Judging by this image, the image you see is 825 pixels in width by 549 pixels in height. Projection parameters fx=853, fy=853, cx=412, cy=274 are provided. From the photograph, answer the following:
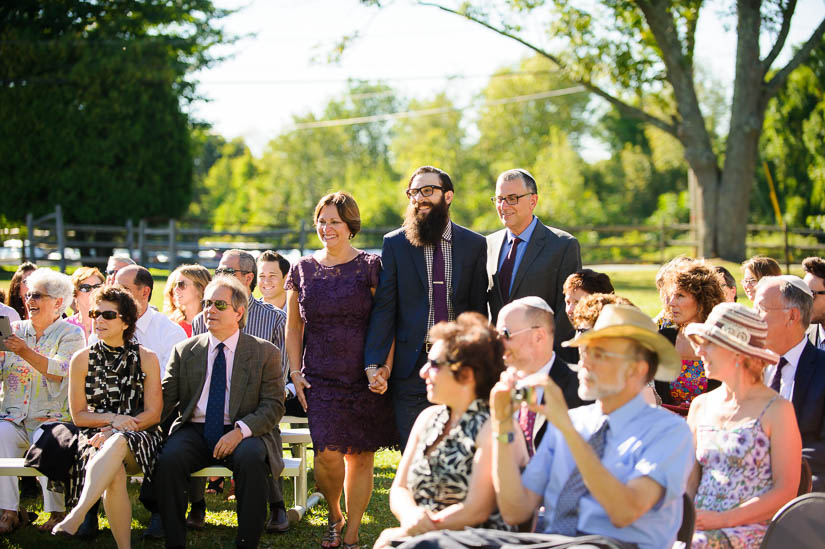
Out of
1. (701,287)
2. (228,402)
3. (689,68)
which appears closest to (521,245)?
(701,287)

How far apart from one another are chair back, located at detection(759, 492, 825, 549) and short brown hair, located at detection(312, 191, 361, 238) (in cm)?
269

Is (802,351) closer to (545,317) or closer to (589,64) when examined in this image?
(545,317)

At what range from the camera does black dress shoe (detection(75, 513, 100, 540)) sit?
16.4 ft

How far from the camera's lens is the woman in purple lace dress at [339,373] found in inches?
189

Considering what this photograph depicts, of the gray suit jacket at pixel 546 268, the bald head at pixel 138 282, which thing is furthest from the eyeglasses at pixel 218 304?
the gray suit jacket at pixel 546 268

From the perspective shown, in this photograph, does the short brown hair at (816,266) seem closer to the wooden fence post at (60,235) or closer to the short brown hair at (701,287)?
the short brown hair at (701,287)

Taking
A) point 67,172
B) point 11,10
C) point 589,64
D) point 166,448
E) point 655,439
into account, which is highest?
point 11,10

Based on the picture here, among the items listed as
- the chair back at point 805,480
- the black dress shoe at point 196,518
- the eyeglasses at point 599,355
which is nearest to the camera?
the eyeglasses at point 599,355

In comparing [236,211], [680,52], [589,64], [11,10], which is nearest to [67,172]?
[11,10]

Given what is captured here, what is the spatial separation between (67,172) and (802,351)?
81.3 ft

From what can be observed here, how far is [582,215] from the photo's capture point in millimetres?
51906

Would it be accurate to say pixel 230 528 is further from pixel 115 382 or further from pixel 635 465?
pixel 635 465

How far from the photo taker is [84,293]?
6.57m

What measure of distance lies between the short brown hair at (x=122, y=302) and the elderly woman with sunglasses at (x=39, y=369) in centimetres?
A: 74
